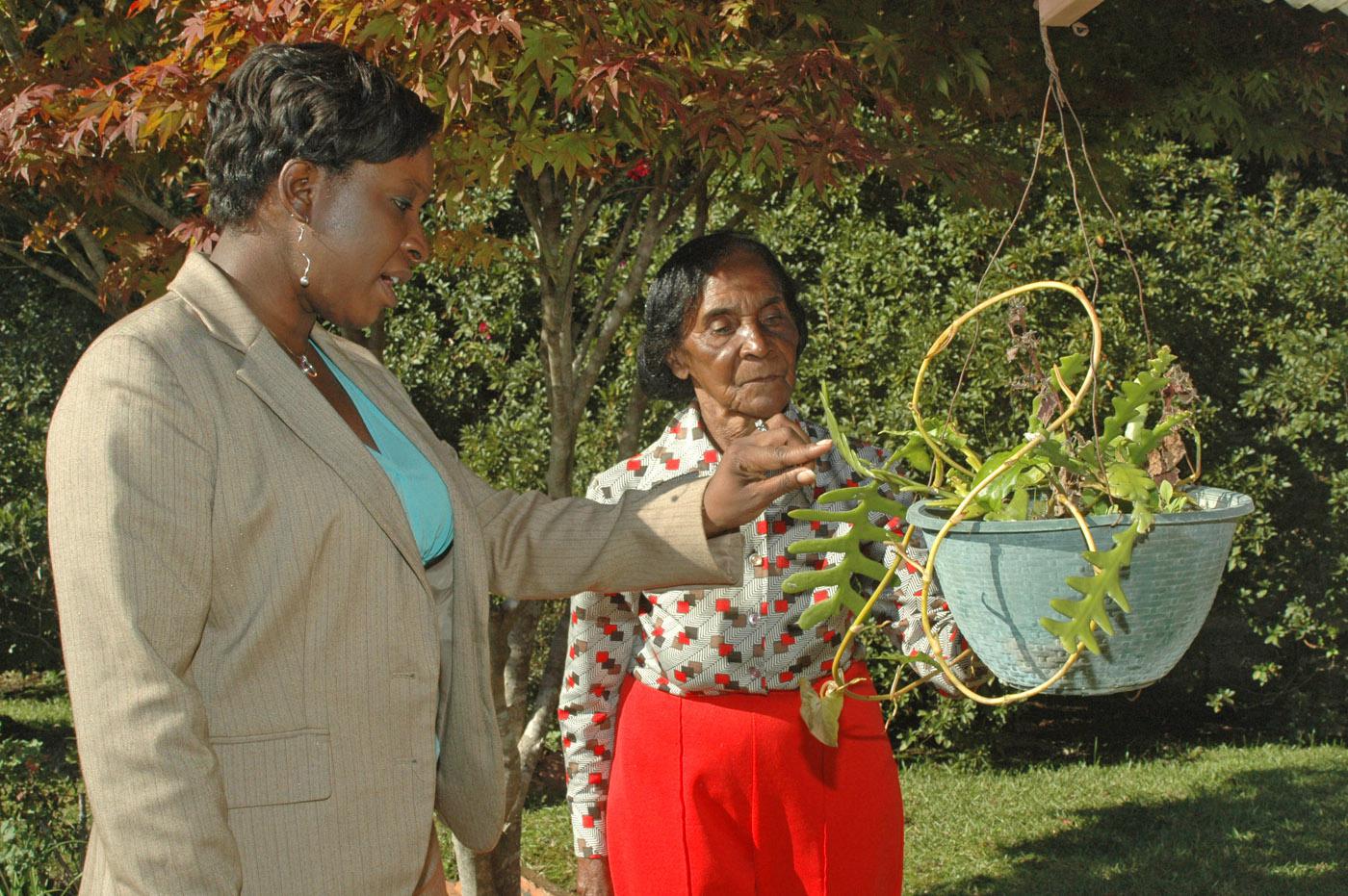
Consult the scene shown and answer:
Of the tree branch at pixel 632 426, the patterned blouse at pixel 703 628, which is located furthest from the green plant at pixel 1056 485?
the tree branch at pixel 632 426

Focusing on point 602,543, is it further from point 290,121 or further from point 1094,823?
point 1094,823

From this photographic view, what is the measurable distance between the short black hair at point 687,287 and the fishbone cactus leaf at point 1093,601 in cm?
143

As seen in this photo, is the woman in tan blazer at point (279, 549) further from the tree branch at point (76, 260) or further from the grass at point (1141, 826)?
the grass at point (1141, 826)

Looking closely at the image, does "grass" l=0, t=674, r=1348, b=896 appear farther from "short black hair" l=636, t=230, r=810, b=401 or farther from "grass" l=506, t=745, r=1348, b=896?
"short black hair" l=636, t=230, r=810, b=401

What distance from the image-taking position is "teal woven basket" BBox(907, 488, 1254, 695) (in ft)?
6.12

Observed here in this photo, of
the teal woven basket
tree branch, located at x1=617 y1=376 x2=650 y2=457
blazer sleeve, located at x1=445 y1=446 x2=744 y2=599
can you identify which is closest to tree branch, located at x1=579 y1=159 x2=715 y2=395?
tree branch, located at x1=617 y1=376 x2=650 y2=457

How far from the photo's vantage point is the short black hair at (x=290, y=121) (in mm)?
1970

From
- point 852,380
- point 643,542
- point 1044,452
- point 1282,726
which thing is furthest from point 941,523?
point 1282,726

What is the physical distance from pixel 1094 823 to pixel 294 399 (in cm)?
534

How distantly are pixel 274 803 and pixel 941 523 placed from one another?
101cm

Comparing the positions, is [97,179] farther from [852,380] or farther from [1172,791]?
[1172,791]

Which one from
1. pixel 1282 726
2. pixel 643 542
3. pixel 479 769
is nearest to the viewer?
pixel 479 769

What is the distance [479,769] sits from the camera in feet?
6.93

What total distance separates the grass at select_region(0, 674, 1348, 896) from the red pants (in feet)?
8.15
